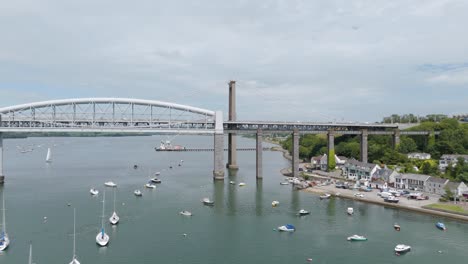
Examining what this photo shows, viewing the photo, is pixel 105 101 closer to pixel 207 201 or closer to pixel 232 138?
pixel 232 138

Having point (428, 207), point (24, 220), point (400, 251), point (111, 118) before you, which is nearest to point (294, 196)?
point (428, 207)

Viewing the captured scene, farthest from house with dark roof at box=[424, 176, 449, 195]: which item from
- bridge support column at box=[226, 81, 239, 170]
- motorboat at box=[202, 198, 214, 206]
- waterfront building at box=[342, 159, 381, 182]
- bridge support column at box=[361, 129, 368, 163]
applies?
bridge support column at box=[226, 81, 239, 170]

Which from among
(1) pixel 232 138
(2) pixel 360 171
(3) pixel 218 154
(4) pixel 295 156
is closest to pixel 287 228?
(2) pixel 360 171

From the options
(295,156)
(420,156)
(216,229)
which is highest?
(295,156)

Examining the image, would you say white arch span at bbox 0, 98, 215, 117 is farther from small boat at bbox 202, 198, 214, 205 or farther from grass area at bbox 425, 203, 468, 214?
grass area at bbox 425, 203, 468, 214

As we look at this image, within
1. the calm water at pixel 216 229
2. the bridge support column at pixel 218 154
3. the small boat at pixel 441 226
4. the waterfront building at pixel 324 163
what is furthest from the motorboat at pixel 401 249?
the waterfront building at pixel 324 163

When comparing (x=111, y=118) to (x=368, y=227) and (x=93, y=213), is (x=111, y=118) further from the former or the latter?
(x=368, y=227)
